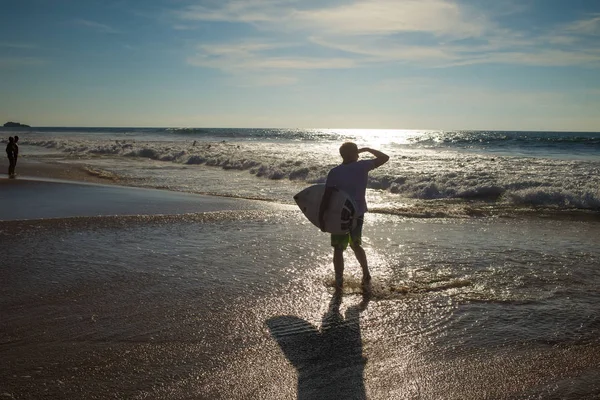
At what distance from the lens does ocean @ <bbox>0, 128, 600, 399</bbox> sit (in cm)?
377

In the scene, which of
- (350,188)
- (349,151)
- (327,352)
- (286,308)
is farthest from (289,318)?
(349,151)

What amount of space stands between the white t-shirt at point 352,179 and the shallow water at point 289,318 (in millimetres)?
982

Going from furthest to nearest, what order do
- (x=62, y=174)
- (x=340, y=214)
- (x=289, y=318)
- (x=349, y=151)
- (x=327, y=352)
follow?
(x=62, y=174) < (x=349, y=151) < (x=340, y=214) < (x=289, y=318) < (x=327, y=352)

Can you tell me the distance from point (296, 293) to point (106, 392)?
100 inches

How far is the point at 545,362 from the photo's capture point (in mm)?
4109

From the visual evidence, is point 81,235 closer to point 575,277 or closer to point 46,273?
point 46,273

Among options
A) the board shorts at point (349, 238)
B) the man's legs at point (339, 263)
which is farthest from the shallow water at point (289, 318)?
the board shorts at point (349, 238)

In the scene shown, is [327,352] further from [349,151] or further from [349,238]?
[349,151]

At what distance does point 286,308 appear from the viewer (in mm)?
5289

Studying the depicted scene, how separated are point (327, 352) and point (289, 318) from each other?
0.82m

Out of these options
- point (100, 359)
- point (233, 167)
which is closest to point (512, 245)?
point (100, 359)

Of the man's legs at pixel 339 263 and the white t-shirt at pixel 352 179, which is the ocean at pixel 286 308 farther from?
the white t-shirt at pixel 352 179

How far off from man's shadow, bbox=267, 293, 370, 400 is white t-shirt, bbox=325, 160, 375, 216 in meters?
1.29

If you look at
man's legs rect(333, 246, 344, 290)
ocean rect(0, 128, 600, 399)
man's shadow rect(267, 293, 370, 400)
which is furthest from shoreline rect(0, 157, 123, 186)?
man's shadow rect(267, 293, 370, 400)
